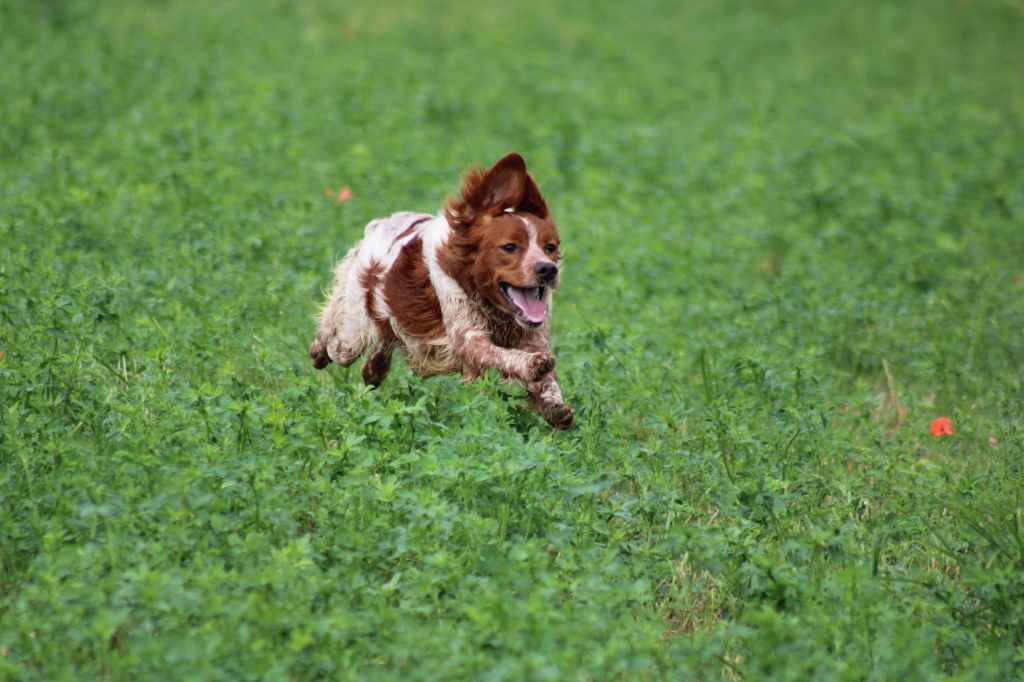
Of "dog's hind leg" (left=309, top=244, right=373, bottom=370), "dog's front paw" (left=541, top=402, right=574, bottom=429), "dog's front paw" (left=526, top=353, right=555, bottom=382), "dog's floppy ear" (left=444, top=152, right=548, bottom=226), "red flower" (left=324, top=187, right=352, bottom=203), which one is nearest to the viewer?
"dog's front paw" (left=526, top=353, right=555, bottom=382)

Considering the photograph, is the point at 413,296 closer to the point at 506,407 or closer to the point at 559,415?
the point at 506,407

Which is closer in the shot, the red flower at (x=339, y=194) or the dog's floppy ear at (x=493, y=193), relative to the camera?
the dog's floppy ear at (x=493, y=193)

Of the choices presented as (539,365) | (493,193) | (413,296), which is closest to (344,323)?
(413,296)

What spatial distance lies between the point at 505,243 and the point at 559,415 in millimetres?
763

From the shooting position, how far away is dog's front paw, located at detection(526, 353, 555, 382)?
532 centimetres

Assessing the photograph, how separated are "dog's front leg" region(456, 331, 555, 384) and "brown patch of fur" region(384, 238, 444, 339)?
0.23 meters

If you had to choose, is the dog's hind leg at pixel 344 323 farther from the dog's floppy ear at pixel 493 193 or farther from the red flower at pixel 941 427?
the red flower at pixel 941 427

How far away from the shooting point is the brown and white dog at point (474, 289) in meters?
5.50

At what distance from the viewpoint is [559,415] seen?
17.9ft

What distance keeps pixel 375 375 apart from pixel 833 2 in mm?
16570

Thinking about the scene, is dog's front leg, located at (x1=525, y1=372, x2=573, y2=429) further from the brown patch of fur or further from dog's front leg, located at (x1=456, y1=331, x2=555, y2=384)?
the brown patch of fur

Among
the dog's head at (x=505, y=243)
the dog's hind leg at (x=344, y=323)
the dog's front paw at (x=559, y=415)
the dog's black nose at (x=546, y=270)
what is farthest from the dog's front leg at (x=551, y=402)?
the dog's hind leg at (x=344, y=323)

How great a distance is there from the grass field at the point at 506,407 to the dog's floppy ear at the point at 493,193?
2.51 feet

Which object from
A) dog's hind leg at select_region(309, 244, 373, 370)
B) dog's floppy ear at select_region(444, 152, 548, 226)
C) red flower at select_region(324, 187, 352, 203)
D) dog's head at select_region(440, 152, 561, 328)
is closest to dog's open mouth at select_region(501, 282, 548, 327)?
dog's head at select_region(440, 152, 561, 328)
